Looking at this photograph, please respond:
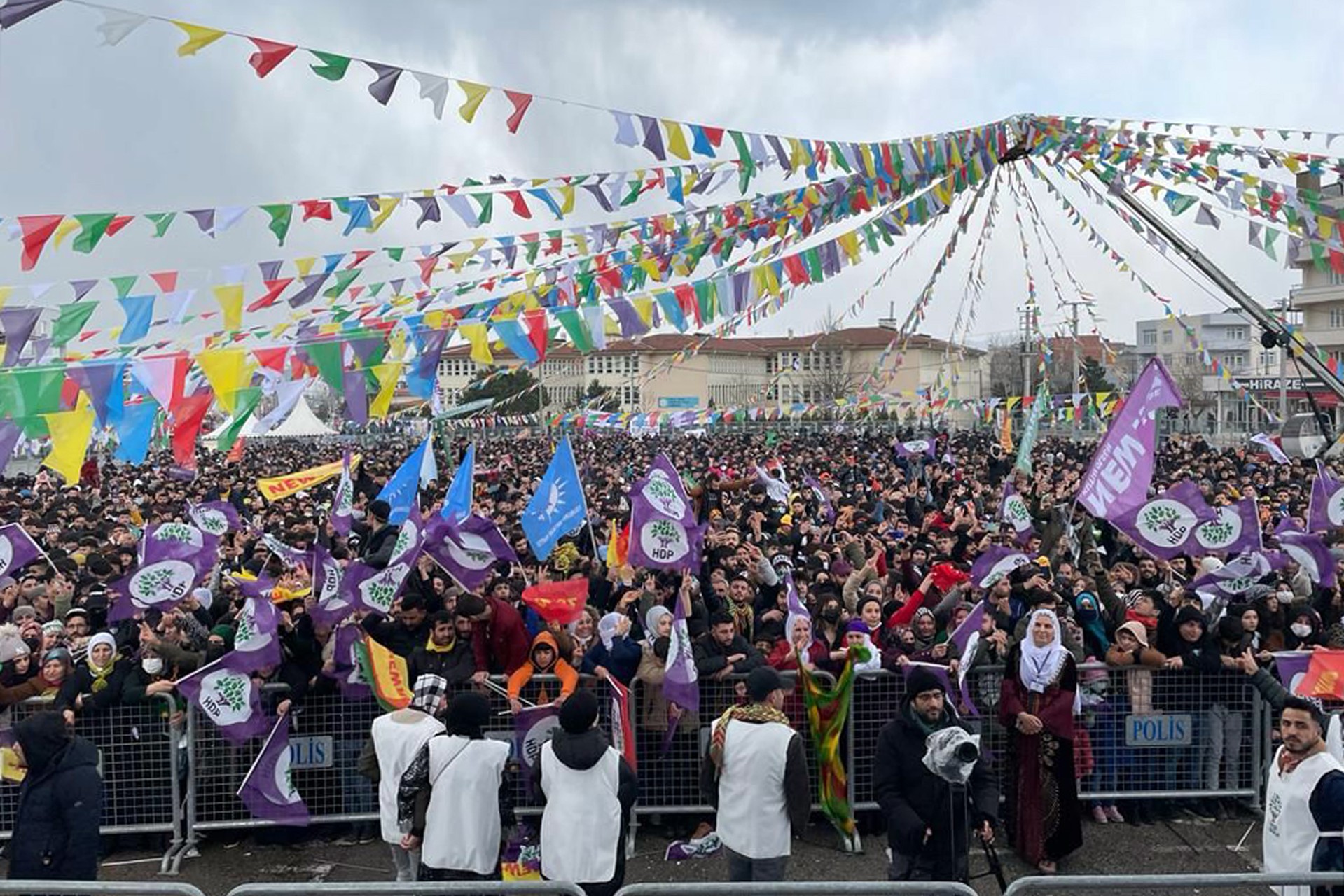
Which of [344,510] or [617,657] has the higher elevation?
[344,510]

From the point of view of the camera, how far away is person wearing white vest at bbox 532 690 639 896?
4.60 metres

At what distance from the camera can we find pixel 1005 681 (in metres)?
6.09

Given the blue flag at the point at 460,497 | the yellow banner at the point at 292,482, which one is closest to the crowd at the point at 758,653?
the blue flag at the point at 460,497

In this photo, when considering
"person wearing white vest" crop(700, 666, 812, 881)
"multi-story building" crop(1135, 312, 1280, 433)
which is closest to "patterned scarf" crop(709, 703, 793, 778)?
"person wearing white vest" crop(700, 666, 812, 881)

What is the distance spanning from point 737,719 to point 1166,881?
2081 millimetres

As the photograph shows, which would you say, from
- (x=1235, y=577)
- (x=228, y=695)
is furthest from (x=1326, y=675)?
(x=228, y=695)

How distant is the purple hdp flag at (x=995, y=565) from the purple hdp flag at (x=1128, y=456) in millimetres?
723

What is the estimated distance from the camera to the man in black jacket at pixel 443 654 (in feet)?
21.8

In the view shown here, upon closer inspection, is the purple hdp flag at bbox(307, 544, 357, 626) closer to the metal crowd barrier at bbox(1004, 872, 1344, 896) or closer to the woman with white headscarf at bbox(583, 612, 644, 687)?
the woman with white headscarf at bbox(583, 612, 644, 687)

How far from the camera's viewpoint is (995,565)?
8.37m

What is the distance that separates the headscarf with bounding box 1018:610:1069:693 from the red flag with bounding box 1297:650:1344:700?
1.70 meters

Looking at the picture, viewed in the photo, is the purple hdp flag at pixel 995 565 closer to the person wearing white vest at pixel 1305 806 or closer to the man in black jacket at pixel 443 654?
the person wearing white vest at pixel 1305 806

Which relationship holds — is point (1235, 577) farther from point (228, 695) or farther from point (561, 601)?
point (228, 695)

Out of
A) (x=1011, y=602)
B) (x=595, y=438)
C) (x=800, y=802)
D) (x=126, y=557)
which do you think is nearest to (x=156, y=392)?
(x=126, y=557)
